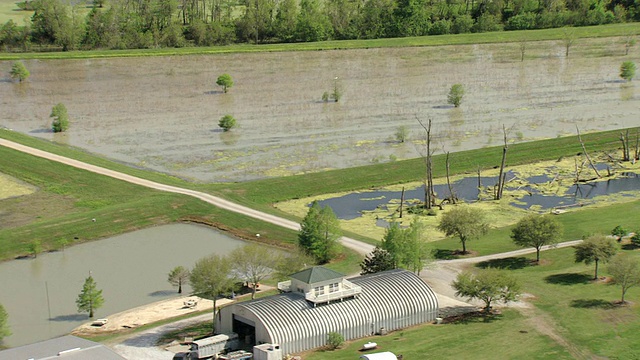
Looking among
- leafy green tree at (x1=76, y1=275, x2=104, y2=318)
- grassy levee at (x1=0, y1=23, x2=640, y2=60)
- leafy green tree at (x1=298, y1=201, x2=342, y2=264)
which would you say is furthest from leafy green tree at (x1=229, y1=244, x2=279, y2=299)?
grassy levee at (x1=0, y1=23, x2=640, y2=60)

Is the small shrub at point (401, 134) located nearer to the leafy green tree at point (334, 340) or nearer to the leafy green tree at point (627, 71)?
the leafy green tree at point (627, 71)

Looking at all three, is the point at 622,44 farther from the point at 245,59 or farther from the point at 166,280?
the point at 166,280

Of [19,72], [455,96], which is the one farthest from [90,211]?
[19,72]

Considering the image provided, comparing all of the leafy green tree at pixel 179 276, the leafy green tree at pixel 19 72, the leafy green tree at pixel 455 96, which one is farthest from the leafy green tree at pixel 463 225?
the leafy green tree at pixel 19 72

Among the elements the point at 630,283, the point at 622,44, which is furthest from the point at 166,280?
the point at 622,44

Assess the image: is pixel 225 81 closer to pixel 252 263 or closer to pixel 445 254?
pixel 445 254

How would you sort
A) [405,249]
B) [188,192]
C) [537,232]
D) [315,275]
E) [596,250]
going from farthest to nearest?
1. [188,192]
2. [537,232]
3. [405,249]
4. [596,250]
5. [315,275]
